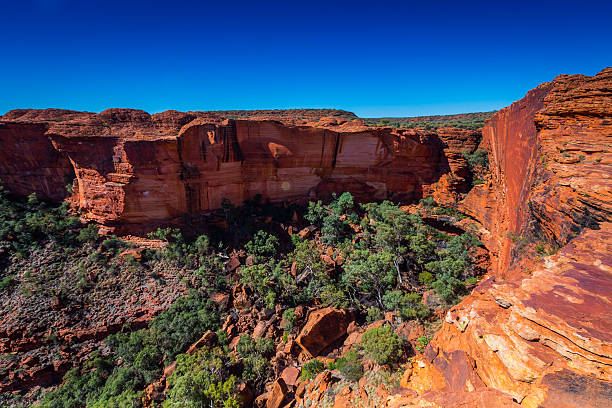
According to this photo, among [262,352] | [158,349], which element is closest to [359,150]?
[262,352]

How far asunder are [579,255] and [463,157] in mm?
26258

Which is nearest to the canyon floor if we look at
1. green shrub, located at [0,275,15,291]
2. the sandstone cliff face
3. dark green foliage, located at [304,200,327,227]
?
the sandstone cliff face

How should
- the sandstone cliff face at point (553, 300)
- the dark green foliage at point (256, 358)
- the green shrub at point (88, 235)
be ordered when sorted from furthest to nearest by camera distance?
the green shrub at point (88, 235) → the dark green foliage at point (256, 358) → the sandstone cliff face at point (553, 300)

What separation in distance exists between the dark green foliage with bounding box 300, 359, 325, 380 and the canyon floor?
11 cm

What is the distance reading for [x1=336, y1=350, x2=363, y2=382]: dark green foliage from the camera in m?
12.7

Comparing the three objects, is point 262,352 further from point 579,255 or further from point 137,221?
point 137,221

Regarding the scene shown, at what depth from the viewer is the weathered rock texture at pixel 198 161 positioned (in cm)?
2464

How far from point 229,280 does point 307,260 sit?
785 centimetres

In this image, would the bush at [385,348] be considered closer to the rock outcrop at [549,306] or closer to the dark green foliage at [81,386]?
the rock outcrop at [549,306]

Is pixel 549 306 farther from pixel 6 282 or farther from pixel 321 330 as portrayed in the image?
pixel 6 282

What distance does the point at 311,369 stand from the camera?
49.9ft

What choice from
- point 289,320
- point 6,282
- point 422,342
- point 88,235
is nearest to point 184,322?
point 289,320

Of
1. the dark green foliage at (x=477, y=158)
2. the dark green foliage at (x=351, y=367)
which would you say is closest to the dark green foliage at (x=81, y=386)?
the dark green foliage at (x=351, y=367)

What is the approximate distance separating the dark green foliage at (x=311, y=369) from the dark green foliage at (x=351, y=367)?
1.50 metres
